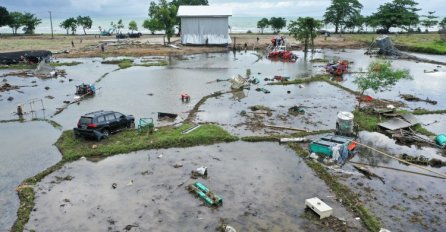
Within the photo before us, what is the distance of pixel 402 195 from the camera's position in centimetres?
1634

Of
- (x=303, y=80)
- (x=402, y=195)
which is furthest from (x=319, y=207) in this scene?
(x=303, y=80)

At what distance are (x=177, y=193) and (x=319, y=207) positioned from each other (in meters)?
6.32

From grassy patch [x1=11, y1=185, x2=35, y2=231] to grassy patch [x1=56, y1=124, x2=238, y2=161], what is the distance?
11.9ft

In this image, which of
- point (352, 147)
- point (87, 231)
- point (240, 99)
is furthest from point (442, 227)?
point (240, 99)

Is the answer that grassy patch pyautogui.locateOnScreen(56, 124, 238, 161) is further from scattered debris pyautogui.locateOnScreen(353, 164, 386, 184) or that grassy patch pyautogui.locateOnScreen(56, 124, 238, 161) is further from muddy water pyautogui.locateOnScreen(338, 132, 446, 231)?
muddy water pyautogui.locateOnScreen(338, 132, 446, 231)

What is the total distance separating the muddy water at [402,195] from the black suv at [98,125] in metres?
14.6

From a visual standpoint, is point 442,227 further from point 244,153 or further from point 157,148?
point 157,148

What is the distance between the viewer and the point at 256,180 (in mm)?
Result: 17719

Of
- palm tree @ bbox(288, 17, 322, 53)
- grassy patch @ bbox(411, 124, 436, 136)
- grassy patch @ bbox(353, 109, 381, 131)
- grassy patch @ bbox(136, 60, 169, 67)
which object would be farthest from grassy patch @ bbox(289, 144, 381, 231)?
palm tree @ bbox(288, 17, 322, 53)

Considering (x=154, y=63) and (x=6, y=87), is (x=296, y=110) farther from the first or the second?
(x=154, y=63)

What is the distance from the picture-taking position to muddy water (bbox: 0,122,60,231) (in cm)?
1573

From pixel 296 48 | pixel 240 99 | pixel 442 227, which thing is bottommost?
pixel 442 227

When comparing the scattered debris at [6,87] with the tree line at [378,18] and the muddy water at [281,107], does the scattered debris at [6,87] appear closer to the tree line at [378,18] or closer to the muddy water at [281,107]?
the muddy water at [281,107]

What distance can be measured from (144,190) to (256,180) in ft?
17.8
